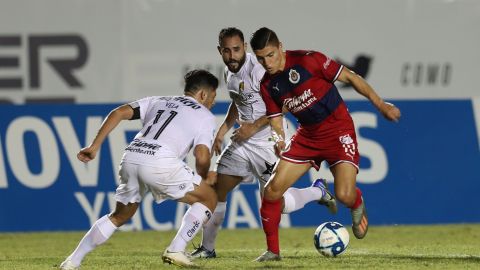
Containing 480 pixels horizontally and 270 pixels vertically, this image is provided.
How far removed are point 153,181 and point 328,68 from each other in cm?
162

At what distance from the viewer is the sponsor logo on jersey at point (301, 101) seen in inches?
345

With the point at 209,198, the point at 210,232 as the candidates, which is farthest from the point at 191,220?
the point at 210,232

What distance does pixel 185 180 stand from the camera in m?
8.35

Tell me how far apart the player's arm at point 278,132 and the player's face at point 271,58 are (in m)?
0.44

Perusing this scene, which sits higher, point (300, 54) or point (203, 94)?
point (300, 54)

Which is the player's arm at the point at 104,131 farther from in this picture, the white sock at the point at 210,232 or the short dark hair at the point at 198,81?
the white sock at the point at 210,232

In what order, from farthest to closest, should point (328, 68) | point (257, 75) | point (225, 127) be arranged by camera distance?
point (225, 127)
point (257, 75)
point (328, 68)

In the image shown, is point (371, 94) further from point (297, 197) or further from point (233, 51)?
point (297, 197)

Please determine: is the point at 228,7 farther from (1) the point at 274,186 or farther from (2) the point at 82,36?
(1) the point at 274,186

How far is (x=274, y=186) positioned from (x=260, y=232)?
4171 millimetres

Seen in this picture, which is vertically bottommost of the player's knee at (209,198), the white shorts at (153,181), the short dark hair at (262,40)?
the player's knee at (209,198)

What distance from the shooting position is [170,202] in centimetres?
1319

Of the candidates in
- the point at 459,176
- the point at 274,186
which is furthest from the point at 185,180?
the point at 459,176

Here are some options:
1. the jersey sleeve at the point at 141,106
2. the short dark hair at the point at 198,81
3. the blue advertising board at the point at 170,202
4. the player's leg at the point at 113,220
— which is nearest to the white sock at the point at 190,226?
the player's leg at the point at 113,220
